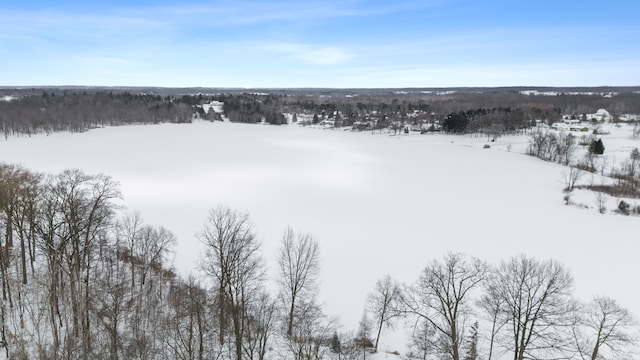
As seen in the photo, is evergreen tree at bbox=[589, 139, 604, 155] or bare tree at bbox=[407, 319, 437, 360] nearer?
bare tree at bbox=[407, 319, 437, 360]

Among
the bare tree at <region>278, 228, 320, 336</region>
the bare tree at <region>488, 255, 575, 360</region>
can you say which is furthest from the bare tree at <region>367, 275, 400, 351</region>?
the bare tree at <region>488, 255, 575, 360</region>

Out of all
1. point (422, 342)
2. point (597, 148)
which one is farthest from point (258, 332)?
point (597, 148)

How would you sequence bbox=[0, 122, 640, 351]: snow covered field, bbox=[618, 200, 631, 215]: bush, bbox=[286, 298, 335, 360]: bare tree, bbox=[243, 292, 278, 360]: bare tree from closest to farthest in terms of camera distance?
bbox=[243, 292, 278, 360]: bare tree → bbox=[286, 298, 335, 360]: bare tree → bbox=[0, 122, 640, 351]: snow covered field → bbox=[618, 200, 631, 215]: bush

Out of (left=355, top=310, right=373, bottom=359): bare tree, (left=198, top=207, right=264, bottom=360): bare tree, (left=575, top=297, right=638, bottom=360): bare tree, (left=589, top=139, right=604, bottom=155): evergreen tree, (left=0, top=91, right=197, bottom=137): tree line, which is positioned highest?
(left=0, top=91, right=197, bottom=137): tree line

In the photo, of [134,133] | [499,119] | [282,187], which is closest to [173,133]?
[134,133]

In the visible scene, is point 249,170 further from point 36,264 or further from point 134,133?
point 134,133

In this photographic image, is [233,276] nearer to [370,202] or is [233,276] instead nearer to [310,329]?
[310,329]

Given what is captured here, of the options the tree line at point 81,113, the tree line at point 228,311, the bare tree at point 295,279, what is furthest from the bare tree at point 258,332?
the tree line at point 81,113

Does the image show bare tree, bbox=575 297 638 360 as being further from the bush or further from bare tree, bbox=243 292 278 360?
the bush

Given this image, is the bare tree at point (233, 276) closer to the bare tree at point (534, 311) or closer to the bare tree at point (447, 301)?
the bare tree at point (447, 301)
